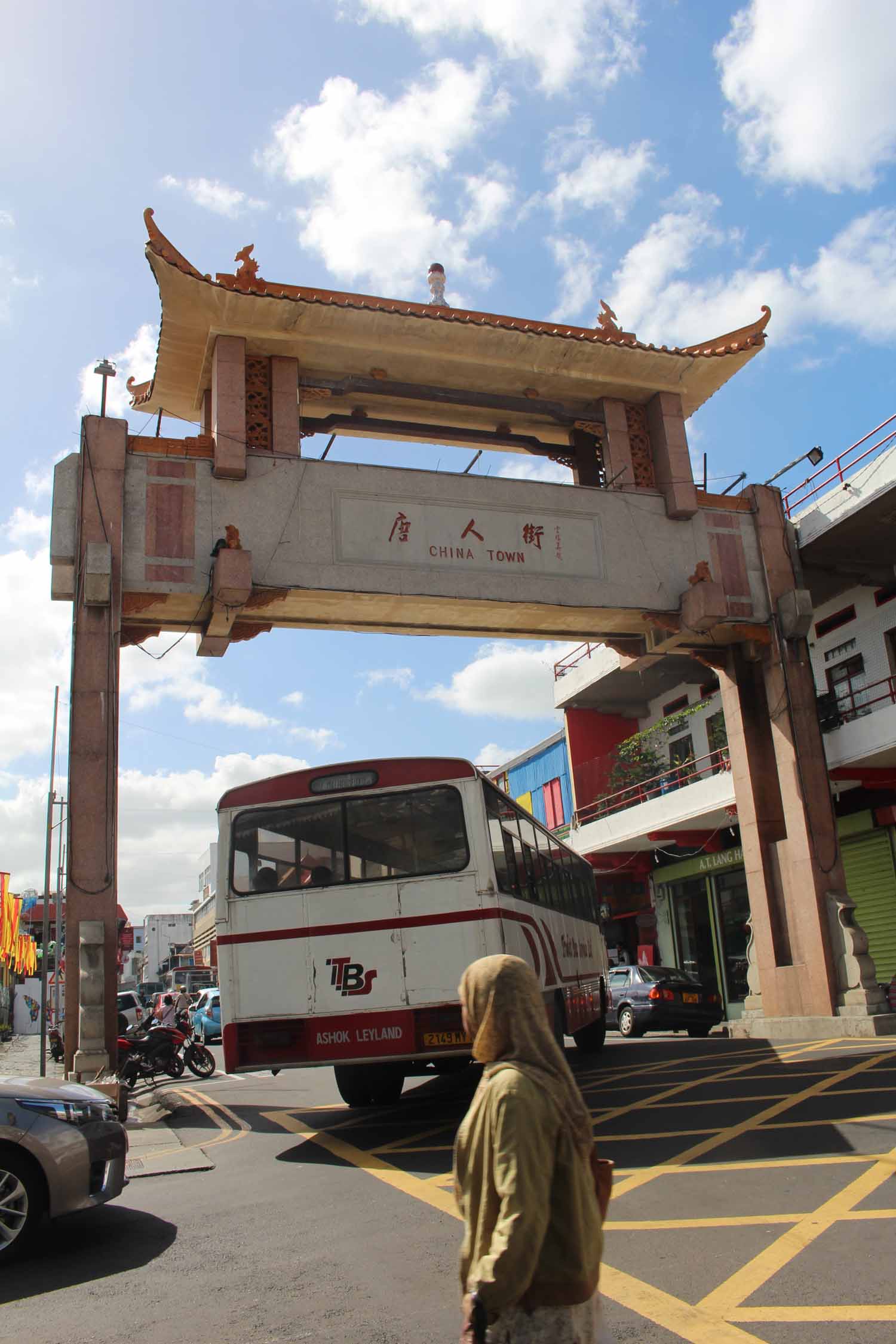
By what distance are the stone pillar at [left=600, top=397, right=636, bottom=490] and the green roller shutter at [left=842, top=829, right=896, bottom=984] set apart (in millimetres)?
9176

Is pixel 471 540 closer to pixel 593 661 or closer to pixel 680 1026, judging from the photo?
pixel 680 1026

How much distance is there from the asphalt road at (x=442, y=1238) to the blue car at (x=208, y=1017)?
807 inches

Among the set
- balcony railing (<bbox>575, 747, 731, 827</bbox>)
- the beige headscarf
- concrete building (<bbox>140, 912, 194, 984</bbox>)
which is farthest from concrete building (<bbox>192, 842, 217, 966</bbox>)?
the beige headscarf

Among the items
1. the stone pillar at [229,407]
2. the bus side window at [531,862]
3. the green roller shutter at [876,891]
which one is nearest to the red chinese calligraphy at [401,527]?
the stone pillar at [229,407]

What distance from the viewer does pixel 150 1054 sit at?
1720cm

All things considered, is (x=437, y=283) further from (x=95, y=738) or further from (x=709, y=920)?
(x=709, y=920)

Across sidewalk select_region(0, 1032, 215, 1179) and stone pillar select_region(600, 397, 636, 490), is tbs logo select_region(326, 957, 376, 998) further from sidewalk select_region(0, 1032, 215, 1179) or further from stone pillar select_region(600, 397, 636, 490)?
stone pillar select_region(600, 397, 636, 490)

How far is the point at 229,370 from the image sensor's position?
15.8 metres

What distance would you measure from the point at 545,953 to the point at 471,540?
268 inches

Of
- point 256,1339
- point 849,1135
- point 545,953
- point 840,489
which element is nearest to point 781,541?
point 840,489

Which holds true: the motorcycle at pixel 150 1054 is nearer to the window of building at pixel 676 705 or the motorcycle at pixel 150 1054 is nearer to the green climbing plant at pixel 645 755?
the green climbing plant at pixel 645 755

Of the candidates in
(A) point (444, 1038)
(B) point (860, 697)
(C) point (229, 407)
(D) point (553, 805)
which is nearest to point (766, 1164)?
(A) point (444, 1038)

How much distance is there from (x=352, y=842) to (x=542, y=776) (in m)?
25.2

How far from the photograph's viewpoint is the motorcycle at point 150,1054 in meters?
16.4
